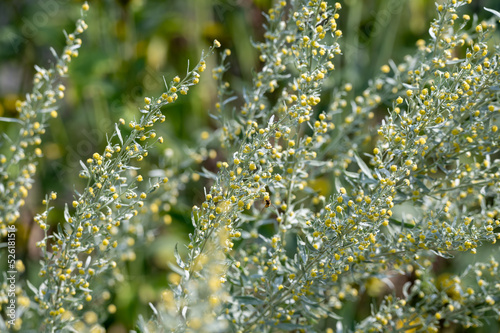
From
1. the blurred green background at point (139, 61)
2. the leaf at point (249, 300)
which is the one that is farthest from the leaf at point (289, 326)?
the blurred green background at point (139, 61)

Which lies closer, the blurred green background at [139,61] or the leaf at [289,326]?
the leaf at [289,326]

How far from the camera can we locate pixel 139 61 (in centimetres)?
171

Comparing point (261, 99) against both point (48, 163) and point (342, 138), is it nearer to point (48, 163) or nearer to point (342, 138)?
point (342, 138)

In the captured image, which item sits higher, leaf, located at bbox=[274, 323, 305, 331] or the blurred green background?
the blurred green background

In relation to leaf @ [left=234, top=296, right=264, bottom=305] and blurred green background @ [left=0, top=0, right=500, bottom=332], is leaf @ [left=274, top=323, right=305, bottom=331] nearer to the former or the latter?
leaf @ [left=234, top=296, right=264, bottom=305]

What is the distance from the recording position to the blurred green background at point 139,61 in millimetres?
1618

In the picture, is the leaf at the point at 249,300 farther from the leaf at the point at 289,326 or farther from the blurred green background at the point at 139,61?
the blurred green background at the point at 139,61

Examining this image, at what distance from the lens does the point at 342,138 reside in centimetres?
108

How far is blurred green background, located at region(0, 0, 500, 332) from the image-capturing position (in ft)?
5.31

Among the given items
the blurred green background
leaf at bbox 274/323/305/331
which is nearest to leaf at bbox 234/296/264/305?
leaf at bbox 274/323/305/331

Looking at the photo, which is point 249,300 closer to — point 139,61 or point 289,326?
point 289,326

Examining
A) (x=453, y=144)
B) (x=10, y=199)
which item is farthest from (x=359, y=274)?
(x=10, y=199)

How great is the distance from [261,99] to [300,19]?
0.16m

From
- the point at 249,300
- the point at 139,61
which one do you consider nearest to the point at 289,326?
the point at 249,300
